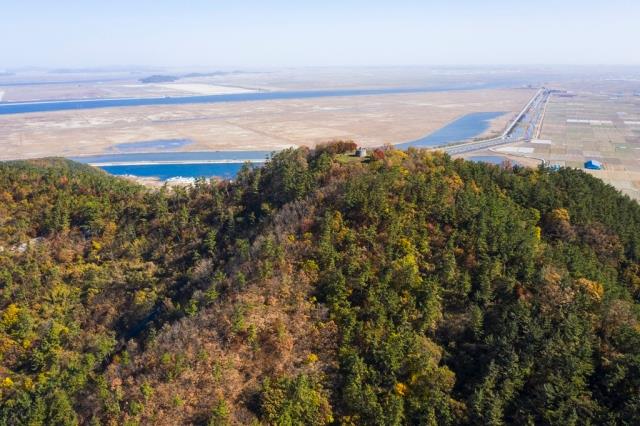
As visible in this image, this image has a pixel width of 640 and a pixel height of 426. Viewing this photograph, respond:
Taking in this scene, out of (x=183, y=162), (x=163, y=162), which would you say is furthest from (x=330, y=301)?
(x=163, y=162)

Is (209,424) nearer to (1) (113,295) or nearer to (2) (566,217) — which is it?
(1) (113,295)

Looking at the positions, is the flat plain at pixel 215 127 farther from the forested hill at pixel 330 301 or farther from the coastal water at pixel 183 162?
the forested hill at pixel 330 301

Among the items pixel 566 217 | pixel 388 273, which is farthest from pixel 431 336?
pixel 566 217

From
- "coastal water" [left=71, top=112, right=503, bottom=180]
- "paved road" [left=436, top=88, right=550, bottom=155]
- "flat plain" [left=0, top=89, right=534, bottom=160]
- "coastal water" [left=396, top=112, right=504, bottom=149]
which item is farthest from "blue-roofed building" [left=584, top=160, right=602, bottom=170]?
"flat plain" [left=0, top=89, right=534, bottom=160]

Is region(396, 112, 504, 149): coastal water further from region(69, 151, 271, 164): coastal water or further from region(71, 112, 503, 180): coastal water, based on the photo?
region(69, 151, 271, 164): coastal water

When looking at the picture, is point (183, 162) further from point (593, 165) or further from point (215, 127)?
point (593, 165)

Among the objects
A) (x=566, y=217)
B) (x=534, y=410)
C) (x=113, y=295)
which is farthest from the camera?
(x=566, y=217)
